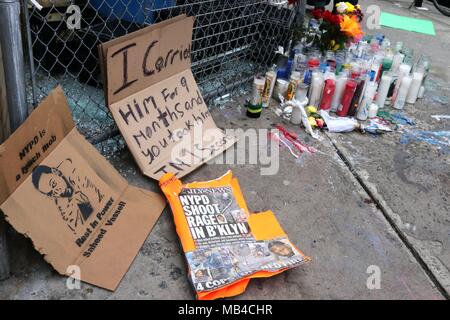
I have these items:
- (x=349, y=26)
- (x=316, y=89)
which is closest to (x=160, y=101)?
(x=316, y=89)

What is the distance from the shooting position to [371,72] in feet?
10.1

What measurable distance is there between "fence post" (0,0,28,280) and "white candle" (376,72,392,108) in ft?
7.84

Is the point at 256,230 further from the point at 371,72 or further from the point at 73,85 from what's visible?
the point at 371,72

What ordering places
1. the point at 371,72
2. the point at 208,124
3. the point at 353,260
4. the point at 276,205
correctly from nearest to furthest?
the point at 353,260 → the point at 276,205 → the point at 208,124 → the point at 371,72

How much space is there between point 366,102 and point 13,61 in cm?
221

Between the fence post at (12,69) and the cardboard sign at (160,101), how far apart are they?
1.38 ft

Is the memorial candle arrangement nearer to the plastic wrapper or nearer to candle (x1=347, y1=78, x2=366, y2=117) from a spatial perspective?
candle (x1=347, y1=78, x2=366, y2=117)

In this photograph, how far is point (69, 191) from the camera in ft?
5.42

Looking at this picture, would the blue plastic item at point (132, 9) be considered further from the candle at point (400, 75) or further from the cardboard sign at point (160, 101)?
the candle at point (400, 75)

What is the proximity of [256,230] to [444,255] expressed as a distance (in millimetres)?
831

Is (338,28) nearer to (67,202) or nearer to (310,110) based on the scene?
(310,110)

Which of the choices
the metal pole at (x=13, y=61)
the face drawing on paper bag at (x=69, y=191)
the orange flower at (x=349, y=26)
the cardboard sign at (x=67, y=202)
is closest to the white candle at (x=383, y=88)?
the orange flower at (x=349, y=26)

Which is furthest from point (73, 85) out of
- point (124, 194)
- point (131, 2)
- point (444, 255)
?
point (444, 255)

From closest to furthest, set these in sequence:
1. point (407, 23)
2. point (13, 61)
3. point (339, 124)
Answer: point (13, 61), point (339, 124), point (407, 23)
